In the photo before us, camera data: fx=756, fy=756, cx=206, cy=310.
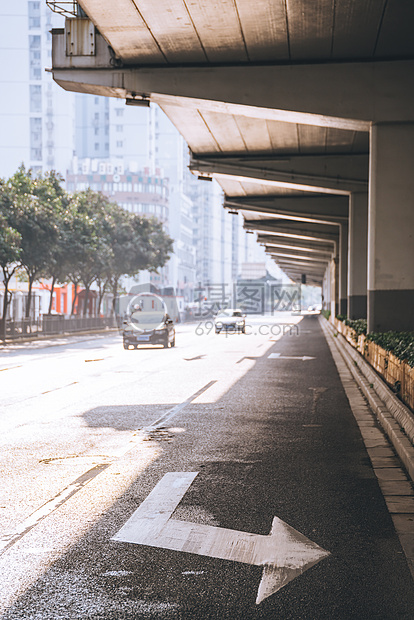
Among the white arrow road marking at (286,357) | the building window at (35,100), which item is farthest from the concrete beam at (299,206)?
the building window at (35,100)

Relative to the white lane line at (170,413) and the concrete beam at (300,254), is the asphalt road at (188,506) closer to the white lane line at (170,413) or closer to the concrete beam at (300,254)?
the white lane line at (170,413)

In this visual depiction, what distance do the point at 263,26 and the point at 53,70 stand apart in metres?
5.52

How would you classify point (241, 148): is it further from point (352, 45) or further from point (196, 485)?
point (196, 485)

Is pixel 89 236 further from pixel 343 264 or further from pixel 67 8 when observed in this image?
pixel 67 8

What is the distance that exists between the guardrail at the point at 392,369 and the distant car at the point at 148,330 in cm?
1177

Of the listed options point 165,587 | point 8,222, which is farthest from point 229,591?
point 8,222

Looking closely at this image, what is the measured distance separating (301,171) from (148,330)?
890 centimetres

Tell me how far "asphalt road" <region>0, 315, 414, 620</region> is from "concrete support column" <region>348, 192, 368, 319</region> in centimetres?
1660

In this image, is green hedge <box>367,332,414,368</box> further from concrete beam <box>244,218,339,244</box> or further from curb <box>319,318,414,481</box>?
concrete beam <box>244,218,339,244</box>

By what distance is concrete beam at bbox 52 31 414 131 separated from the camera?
1780 cm

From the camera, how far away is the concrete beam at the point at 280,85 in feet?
58.4

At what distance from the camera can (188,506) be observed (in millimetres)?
6551

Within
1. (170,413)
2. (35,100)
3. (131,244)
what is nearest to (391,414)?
(170,413)

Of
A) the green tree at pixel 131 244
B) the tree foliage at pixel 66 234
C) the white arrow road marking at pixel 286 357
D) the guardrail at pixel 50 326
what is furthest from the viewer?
the green tree at pixel 131 244
